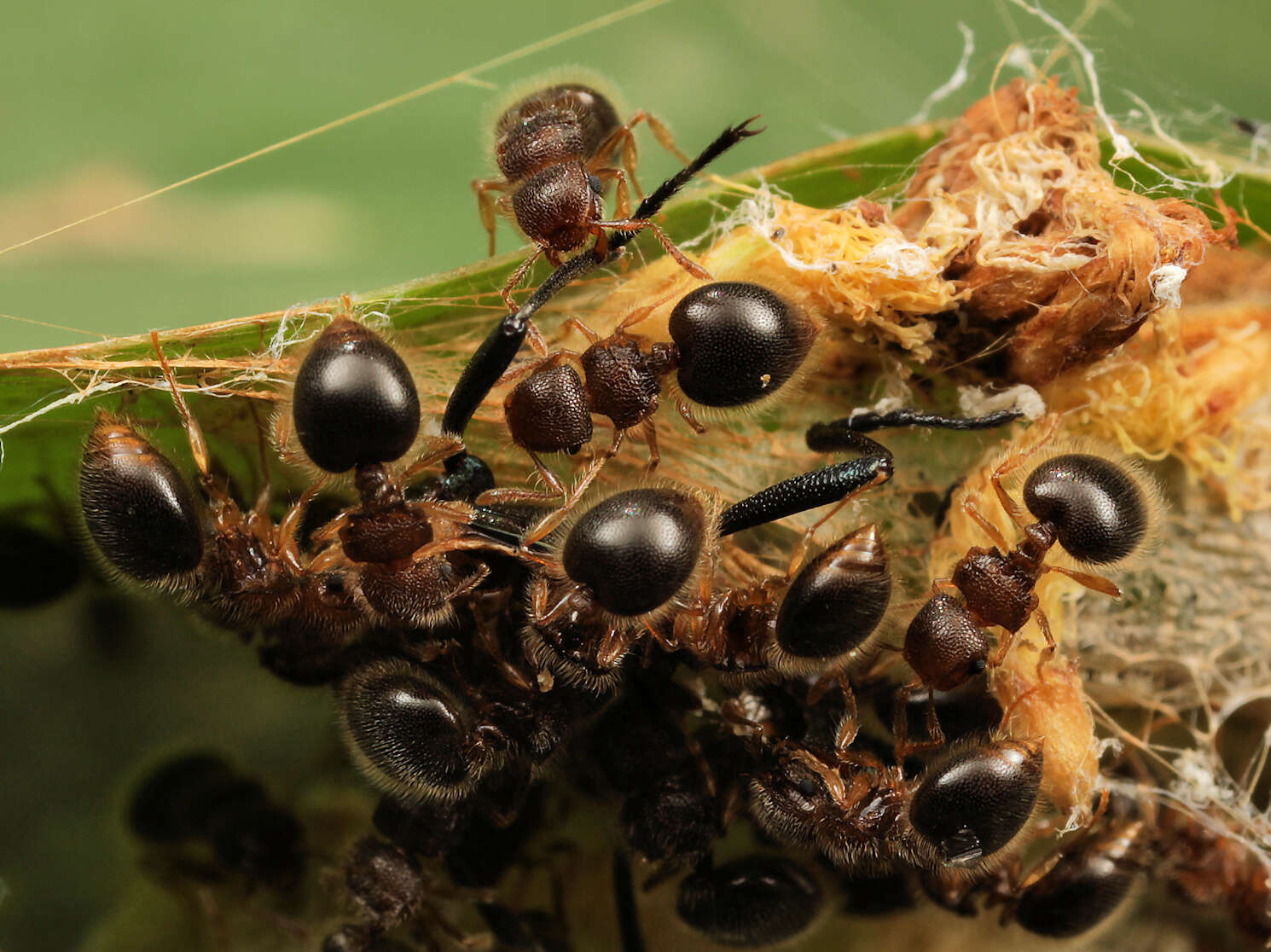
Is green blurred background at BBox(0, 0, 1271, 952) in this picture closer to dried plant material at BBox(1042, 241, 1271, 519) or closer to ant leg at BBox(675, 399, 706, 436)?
dried plant material at BBox(1042, 241, 1271, 519)

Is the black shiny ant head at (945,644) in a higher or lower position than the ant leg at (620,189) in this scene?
lower

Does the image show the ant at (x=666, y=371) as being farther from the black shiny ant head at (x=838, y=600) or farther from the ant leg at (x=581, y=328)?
the black shiny ant head at (x=838, y=600)

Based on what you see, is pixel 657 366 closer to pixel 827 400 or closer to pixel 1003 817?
pixel 827 400

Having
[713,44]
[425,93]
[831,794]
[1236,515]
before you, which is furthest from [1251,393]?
[425,93]

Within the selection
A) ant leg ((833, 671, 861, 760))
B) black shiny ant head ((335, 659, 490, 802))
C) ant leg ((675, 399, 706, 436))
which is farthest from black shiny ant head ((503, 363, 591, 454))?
ant leg ((833, 671, 861, 760))

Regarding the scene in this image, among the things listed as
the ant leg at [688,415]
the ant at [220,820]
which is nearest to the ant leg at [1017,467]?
the ant leg at [688,415]

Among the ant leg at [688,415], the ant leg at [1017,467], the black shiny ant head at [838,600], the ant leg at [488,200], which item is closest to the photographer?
the black shiny ant head at [838,600]

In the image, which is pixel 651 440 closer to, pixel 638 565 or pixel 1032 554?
pixel 638 565
